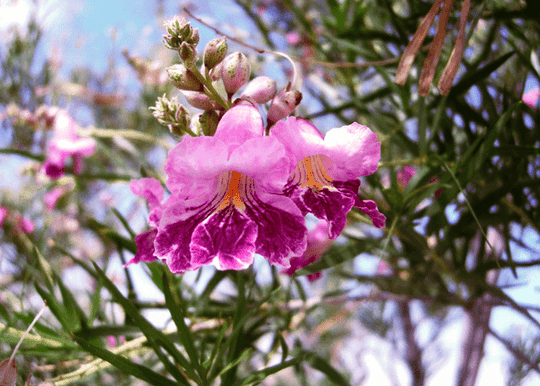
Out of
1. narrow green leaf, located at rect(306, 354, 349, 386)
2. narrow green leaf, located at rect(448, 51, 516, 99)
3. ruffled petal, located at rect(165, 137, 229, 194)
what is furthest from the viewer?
narrow green leaf, located at rect(306, 354, 349, 386)

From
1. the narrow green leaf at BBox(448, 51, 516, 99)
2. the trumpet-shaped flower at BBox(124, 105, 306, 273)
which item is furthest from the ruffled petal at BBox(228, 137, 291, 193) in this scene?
the narrow green leaf at BBox(448, 51, 516, 99)

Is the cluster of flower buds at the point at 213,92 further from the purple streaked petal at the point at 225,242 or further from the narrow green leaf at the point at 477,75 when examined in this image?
the narrow green leaf at the point at 477,75

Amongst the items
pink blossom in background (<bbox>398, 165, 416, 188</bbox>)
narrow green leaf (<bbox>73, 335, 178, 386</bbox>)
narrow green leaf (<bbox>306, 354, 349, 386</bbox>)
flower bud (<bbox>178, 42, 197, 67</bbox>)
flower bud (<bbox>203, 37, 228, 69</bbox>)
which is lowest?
narrow green leaf (<bbox>73, 335, 178, 386</bbox>)

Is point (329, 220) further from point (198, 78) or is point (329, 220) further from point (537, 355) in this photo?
point (537, 355)

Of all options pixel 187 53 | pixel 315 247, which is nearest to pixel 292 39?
pixel 315 247

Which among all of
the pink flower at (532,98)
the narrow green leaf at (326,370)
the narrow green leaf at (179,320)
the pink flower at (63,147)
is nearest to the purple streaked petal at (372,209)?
the narrow green leaf at (179,320)

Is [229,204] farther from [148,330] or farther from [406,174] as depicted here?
[406,174]

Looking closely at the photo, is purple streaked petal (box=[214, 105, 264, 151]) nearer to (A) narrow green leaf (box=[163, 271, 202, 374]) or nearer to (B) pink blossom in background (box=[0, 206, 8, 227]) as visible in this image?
(A) narrow green leaf (box=[163, 271, 202, 374])
